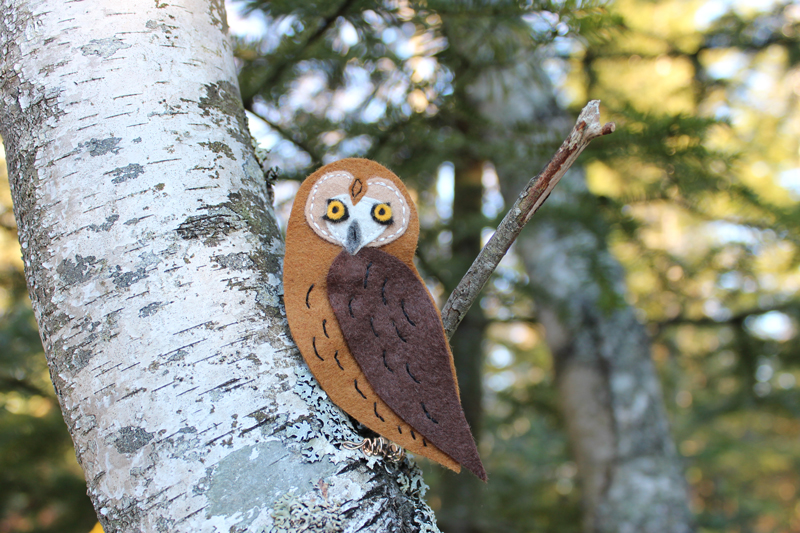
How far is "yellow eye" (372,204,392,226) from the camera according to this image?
2.05 feet

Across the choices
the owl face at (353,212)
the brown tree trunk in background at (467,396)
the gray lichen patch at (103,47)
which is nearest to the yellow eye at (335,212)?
the owl face at (353,212)

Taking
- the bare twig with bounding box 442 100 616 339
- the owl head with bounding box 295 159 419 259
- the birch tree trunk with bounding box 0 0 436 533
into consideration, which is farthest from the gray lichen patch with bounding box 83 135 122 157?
the bare twig with bounding box 442 100 616 339

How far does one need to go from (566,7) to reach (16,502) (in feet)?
12.7

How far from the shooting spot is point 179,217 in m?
0.57

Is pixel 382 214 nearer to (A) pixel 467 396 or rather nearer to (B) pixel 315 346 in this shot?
(B) pixel 315 346

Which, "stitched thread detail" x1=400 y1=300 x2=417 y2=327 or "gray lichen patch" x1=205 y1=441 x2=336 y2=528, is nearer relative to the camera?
"gray lichen patch" x1=205 y1=441 x2=336 y2=528

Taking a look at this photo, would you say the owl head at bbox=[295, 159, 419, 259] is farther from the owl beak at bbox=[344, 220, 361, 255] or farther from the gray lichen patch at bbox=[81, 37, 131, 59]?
the gray lichen patch at bbox=[81, 37, 131, 59]

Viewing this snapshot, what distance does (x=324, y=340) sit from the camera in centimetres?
57

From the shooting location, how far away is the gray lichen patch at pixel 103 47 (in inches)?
24.2

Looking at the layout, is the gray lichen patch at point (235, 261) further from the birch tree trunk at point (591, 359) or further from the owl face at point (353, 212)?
the birch tree trunk at point (591, 359)

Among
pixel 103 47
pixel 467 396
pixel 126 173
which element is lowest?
pixel 467 396

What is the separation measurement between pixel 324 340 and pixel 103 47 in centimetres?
48

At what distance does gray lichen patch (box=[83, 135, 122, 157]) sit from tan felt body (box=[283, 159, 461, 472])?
0.75 ft

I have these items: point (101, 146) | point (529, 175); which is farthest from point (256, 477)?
point (529, 175)
